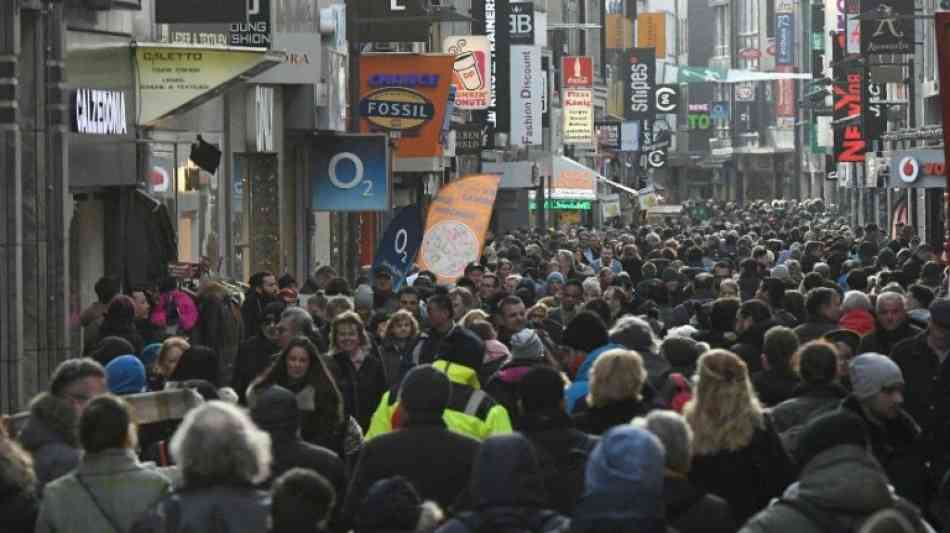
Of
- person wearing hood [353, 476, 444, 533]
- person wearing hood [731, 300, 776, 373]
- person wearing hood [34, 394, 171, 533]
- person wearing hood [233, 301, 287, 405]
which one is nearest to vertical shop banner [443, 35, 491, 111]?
person wearing hood [233, 301, 287, 405]

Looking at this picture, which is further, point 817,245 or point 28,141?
point 817,245

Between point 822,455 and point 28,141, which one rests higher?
point 28,141

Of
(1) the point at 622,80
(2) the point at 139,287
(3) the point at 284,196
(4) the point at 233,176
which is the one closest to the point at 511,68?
(3) the point at 284,196

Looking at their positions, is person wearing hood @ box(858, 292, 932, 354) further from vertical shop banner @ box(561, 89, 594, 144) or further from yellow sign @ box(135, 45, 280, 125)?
vertical shop banner @ box(561, 89, 594, 144)

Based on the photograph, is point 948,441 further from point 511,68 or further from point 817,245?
point 511,68

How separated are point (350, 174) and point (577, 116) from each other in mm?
43608

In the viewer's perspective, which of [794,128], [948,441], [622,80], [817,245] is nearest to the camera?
[948,441]

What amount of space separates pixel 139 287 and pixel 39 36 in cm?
283

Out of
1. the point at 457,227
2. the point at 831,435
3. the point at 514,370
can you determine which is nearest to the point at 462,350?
the point at 514,370

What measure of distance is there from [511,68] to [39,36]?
3938 centimetres

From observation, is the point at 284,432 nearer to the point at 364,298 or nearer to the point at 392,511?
the point at 392,511

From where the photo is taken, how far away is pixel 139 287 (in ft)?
67.3

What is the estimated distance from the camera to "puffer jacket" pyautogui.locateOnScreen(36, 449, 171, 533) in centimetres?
799

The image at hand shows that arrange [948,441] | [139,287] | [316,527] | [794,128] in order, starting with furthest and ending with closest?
[794,128]
[139,287]
[948,441]
[316,527]
